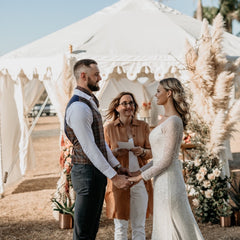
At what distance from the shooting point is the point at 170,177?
301 cm

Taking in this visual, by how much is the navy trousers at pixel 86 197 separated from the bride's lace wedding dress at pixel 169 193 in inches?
15.8

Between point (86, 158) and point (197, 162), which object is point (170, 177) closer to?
point (86, 158)

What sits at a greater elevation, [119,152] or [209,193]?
[119,152]

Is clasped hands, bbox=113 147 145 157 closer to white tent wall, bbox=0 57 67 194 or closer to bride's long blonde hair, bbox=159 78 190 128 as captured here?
bride's long blonde hair, bbox=159 78 190 128

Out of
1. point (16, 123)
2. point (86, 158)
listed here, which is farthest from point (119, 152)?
point (16, 123)

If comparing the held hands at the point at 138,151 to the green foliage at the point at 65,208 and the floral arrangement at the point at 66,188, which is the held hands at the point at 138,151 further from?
the green foliage at the point at 65,208

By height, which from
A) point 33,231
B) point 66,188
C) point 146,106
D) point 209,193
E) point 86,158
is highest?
point 146,106

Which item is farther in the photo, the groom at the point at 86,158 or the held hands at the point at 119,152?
the held hands at the point at 119,152

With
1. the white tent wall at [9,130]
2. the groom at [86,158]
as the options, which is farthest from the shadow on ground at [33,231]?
the white tent wall at [9,130]

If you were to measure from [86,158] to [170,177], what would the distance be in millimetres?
671

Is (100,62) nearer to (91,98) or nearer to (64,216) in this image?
(64,216)

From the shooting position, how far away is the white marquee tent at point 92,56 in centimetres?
637

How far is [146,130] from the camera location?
3.99 meters

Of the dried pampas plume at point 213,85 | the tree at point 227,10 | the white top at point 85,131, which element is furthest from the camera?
the tree at point 227,10
